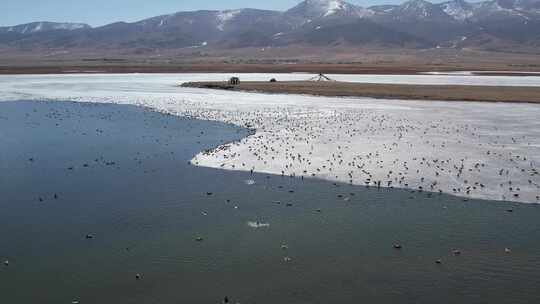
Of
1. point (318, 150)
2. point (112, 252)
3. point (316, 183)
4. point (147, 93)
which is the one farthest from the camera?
point (147, 93)

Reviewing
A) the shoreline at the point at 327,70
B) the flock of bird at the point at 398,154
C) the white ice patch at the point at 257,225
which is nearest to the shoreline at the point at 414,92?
the flock of bird at the point at 398,154

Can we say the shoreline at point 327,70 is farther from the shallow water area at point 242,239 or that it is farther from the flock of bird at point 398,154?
the shallow water area at point 242,239

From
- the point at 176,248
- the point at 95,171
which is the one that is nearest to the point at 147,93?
the point at 95,171

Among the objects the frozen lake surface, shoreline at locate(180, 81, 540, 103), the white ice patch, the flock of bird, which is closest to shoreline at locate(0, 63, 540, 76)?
shoreline at locate(180, 81, 540, 103)

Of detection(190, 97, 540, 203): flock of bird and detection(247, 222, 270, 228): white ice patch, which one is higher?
detection(190, 97, 540, 203): flock of bird

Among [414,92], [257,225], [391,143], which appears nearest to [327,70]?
[414,92]

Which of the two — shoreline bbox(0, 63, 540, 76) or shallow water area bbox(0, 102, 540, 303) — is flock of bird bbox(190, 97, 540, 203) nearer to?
shallow water area bbox(0, 102, 540, 303)

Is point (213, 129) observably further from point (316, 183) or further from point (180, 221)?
point (180, 221)
